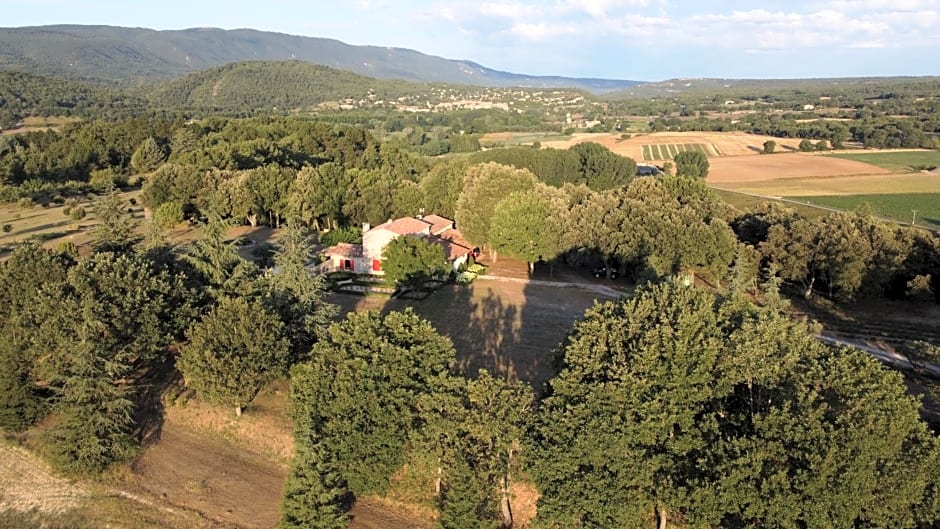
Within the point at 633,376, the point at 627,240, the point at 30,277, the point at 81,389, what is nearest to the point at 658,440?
the point at 633,376

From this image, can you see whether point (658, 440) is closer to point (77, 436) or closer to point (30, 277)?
point (77, 436)

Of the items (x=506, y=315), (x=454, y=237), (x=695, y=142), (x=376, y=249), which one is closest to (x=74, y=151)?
(x=376, y=249)

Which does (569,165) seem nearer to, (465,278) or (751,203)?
(751,203)

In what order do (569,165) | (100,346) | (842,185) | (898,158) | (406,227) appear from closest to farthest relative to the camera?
(100,346)
(406,227)
(569,165)
(842,185)
(898,158)

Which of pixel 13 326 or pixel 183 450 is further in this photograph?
pixel 13 326

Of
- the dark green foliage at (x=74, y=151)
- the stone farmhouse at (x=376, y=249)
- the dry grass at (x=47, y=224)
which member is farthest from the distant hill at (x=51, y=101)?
the stone farmhouse at (x=376, y=249)

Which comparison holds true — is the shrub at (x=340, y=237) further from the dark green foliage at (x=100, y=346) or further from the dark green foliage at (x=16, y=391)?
the dark green foliage at (x=16, y=391)
